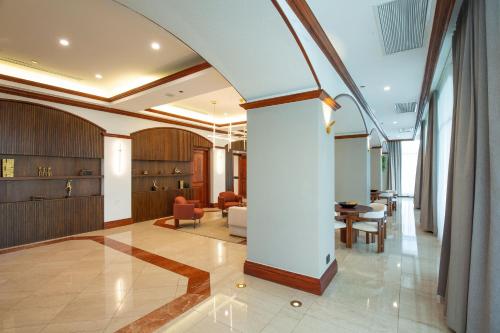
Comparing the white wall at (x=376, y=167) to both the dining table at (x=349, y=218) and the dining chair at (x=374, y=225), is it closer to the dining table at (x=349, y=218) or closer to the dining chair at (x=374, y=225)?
the dining chair at (x=374, y=225)

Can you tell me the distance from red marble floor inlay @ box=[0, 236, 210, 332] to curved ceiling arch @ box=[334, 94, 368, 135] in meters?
3.66

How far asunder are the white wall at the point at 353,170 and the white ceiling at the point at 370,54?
4.06 feet

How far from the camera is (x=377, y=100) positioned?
5.38 m

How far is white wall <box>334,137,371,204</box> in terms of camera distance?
615cm

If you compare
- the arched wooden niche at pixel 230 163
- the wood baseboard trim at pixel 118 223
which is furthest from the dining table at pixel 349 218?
the arched wooden niche at pixel 230 163

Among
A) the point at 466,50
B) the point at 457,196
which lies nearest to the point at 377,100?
the point at 466,50

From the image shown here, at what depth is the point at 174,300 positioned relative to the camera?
2625 mm

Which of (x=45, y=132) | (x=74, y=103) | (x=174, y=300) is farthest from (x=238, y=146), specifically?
(x=174, y=300)

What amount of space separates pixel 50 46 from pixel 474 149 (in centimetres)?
543

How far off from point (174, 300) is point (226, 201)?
4.83 meters

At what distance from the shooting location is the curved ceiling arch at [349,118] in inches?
177

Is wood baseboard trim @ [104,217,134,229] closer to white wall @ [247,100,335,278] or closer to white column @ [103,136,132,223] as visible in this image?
white column @ [103,136,132,223]

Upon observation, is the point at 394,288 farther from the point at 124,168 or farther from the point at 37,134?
the point at 37,134

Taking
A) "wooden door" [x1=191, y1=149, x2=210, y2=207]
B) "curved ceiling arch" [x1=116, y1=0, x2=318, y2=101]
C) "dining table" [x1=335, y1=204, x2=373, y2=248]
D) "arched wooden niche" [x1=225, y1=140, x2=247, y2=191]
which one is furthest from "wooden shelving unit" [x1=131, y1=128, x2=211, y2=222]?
"dining table" [x1=335, y1=204, x2=373, y2=248]
